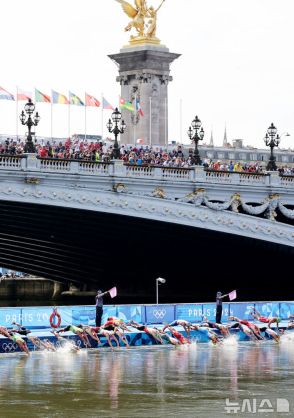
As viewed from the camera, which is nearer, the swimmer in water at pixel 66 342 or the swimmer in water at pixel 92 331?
the swimmer in water at pixel 66 342

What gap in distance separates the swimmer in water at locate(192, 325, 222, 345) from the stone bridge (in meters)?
16.0

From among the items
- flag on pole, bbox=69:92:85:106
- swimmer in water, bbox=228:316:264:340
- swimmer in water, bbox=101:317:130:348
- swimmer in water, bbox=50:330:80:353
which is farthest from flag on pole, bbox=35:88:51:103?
swimmer in water, bbox=50:330:80:353

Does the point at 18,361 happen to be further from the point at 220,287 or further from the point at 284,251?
the point at 220,287

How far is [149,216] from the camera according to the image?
7531cm

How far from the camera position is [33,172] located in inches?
2783

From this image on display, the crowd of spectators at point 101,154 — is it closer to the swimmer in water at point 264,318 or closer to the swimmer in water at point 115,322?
the swimmer in water at point 264,318

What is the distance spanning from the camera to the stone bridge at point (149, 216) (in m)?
72.2

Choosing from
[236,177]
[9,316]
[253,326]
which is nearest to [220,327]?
[253,326]

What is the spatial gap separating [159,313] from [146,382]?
1648 centimetres

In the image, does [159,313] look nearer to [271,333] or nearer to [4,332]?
[271,333]

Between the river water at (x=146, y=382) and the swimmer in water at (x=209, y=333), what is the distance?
1.16 meters

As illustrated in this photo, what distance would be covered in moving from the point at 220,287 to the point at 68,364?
45425 mm

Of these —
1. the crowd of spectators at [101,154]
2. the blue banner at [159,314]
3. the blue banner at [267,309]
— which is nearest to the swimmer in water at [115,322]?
the blue banner at [159,314]

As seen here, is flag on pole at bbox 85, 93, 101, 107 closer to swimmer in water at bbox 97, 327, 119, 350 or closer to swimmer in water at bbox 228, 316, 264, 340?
swimmer in water at bbox 228, 316, 264, 340
